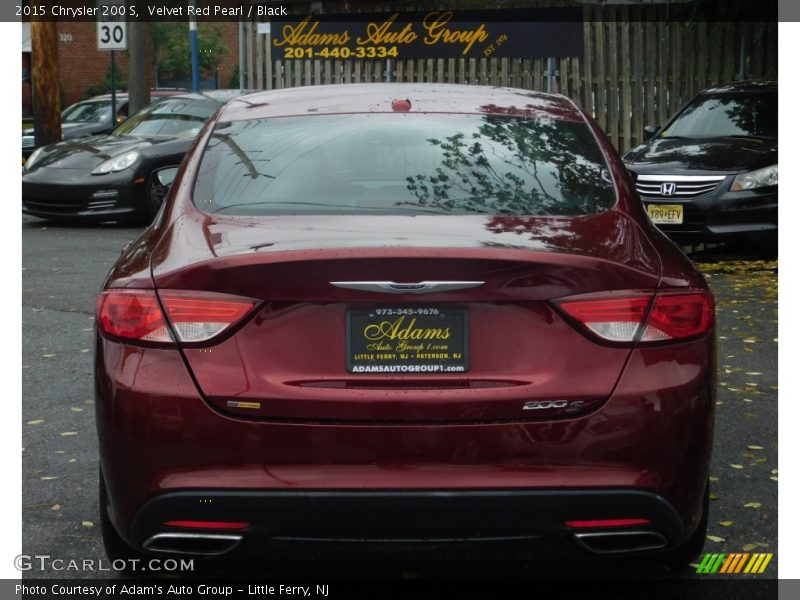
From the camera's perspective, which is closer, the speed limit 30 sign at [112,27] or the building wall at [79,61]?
the speed limit 30 sign at [112,27]

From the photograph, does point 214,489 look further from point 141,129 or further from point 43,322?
point 141,129

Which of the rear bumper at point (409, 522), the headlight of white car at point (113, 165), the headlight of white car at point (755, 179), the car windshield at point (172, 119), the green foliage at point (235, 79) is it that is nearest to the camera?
the rear bumper at point (409, 522)

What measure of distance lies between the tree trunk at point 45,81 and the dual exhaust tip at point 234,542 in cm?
1706

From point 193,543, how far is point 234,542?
5.2 inches

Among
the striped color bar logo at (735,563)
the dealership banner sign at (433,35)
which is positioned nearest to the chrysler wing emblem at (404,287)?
Result: the striped color bar logo at (735,563)

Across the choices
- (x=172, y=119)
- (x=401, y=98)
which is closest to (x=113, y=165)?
(x=172, y=119)

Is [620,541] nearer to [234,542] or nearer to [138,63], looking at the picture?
[234,542]

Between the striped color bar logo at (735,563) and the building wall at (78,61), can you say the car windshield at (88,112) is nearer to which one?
the building wall at (78,61)

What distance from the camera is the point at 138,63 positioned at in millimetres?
20922

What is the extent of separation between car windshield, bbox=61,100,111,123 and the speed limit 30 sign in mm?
Answer: 7996

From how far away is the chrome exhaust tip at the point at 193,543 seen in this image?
137 inches

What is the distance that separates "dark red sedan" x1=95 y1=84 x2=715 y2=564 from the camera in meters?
3.40

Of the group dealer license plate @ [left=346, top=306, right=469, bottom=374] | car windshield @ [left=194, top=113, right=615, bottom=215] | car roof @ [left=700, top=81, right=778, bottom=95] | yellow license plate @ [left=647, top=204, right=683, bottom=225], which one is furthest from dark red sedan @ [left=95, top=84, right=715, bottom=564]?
car roof @ [left=700, top=81, right=778, bottom=95]

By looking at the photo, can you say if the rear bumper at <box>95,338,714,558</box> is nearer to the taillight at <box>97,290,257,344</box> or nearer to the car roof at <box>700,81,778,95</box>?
the taillight at <box>97,290,257,344</box>
